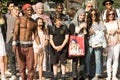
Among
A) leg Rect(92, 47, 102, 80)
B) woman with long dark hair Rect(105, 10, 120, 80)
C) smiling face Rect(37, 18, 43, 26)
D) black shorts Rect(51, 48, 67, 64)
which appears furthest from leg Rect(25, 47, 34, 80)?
woman with long dark hair Rect(105, 10, 120, 80)

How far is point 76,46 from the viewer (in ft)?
31.2

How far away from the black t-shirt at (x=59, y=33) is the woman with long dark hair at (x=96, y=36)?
0.70m

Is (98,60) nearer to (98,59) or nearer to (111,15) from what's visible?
(98,59)

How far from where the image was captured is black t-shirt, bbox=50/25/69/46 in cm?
937

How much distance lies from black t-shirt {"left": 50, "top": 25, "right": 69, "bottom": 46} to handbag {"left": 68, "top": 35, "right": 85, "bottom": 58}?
22cm

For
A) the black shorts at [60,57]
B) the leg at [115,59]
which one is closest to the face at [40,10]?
the black shorts at [60,57]

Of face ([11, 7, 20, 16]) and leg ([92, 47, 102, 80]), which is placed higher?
face ([11, 7, 20, 16])

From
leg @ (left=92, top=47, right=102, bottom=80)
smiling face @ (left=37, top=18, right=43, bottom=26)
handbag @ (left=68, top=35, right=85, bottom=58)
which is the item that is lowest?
leg @ (left=92, top=47, right=102, bottom=80)

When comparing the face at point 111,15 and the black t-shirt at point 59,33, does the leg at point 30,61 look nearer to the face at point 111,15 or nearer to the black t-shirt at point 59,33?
the black t-shirt at point 59,33

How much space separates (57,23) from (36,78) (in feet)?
5.38

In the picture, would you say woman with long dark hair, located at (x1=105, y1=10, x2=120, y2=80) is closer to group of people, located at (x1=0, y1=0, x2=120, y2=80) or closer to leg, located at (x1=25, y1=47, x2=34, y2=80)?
group of people, located at (x1=0, y1=0, x2=120, y2=80)

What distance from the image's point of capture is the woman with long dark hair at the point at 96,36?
31.7 ft

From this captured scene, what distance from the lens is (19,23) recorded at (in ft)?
28.8

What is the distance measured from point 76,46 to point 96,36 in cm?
58
